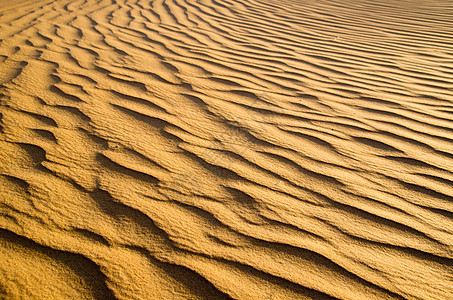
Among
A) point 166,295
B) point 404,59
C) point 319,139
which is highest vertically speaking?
point 404,59

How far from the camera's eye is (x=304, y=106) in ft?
8.04

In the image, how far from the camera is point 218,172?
67.4 inches

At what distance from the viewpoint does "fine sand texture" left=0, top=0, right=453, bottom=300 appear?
1.21m

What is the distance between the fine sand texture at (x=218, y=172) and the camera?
121 cm

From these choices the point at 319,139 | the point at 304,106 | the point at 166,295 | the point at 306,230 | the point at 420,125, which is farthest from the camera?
the point at 304,106

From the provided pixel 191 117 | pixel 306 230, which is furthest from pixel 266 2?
pixel 306 230

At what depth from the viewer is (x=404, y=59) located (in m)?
3.51

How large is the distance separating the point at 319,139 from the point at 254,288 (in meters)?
1.11

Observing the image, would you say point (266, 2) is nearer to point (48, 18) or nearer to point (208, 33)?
point (208, 33)

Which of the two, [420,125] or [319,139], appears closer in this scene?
[319,139]

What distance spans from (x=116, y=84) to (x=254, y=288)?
71.8 inches

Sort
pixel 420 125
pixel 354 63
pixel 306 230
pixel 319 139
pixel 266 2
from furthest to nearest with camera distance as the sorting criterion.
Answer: pixel 266 2 < pixel 354 63 < pixel 420 125 < pixel 319 139 < pixel 306 230

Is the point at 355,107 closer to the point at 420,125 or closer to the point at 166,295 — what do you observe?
the point at 420,125

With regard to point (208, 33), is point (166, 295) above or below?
below
